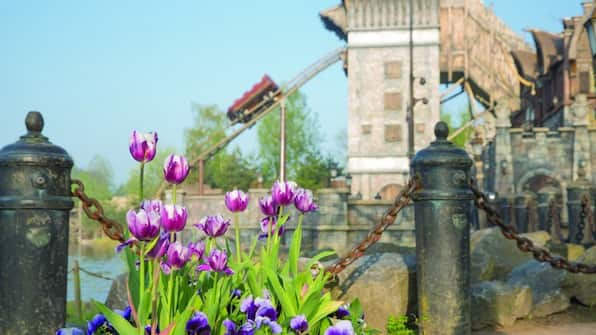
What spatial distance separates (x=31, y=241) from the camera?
3025mm

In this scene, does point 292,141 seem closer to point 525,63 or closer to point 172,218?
point 525,63

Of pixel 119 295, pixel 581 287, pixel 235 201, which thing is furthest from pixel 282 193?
pixel 581 287

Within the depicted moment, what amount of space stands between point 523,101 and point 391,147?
9635 mm

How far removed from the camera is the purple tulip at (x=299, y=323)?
2.74 metres

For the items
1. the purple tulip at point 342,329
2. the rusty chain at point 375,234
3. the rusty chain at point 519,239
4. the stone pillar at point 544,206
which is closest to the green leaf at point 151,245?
the purple tulip at point 342,329

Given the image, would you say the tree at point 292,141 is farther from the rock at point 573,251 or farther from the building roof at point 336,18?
the rock at point 573,251

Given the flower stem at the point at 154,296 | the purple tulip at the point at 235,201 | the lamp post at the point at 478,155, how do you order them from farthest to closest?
the lamp post at the point at 478,155
the purple tulip at the point at 235,201
the flower stem at the point at 154,296

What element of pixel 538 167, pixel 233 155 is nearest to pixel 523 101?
pixel 538 167

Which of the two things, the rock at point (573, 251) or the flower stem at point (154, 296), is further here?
the rock at point (573, 251)

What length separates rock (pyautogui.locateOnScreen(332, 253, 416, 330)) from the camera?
473cm

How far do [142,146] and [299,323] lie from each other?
1004mm

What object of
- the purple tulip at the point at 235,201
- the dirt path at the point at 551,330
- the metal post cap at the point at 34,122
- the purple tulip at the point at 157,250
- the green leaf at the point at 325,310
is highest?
the metal post cap at the point at 34,122

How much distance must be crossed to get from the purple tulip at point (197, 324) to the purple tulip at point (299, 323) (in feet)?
1.24

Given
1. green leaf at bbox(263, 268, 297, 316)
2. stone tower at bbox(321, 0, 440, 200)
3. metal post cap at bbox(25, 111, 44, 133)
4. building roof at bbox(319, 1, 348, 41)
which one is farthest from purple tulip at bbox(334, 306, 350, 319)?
building roof at bbox(319, 1, 348, 41)
